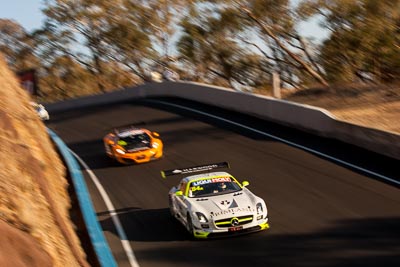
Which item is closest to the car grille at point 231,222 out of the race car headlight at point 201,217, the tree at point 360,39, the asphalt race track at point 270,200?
the race car headlight at point 201,217

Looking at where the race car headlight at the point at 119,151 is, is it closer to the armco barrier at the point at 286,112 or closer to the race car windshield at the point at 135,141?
the race car windshield at the point at 135,141

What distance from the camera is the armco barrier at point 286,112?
19.7m

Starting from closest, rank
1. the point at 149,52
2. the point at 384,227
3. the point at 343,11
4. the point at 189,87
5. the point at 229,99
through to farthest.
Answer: the point at 384,227
the point at 229,99
the point at 189,87
the point at 343,11
the point at 149,52

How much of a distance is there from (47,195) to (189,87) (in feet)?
75.3

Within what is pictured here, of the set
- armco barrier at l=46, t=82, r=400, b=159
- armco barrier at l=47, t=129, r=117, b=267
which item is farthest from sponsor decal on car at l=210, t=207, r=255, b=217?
armco barrier at l=46, t=82, r=400, b=159

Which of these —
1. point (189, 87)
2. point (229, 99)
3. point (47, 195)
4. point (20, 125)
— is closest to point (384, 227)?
point (47, 195)

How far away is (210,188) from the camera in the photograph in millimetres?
14914

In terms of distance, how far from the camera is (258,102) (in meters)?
27.2

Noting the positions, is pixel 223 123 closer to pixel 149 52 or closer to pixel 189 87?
pixel 189 87

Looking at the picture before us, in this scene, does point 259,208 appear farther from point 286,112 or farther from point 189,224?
point 286,112

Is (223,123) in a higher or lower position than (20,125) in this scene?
lower

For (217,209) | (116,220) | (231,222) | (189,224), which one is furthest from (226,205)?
(116,220)

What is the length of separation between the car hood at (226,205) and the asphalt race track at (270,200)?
0.60 meters

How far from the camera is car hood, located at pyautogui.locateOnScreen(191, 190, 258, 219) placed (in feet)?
44.8
